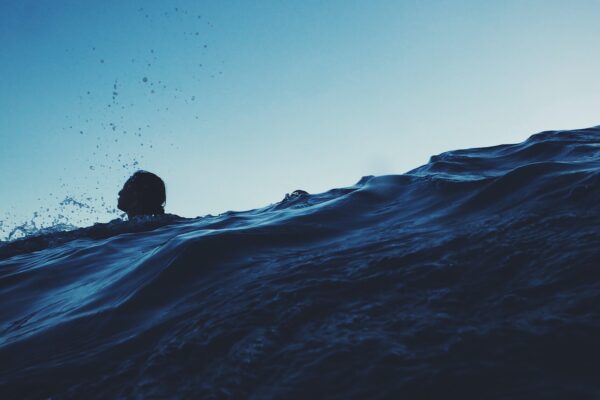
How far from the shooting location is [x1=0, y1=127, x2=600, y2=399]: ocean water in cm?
149

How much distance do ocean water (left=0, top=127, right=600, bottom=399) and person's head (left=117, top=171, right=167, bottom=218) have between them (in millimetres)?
6632

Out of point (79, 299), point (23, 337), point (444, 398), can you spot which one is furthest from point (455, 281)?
point (79, 299)

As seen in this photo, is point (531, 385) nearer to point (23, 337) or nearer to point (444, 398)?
point (444, 398)

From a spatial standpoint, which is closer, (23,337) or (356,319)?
(356,319)

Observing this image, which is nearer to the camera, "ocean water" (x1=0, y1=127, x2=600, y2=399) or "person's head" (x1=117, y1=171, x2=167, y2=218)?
"ocean water" (x1=0, y1=127, x2=600, y2=399)

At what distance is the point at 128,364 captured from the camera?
207 centimetres

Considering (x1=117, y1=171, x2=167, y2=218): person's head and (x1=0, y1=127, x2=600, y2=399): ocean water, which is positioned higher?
(x1=117, y1=171, x2=167, y2=218): person's head

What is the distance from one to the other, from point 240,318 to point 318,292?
0.47 metres

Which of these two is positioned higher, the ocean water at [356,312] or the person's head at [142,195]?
the person's head at [142,195]

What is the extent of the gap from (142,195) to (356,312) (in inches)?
395

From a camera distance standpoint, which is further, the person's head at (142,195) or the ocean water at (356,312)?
the person's head at (142,195)

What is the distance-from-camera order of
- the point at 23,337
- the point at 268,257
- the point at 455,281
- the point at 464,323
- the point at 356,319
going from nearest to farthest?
the point at 464,323 → the point at 356,319 → the point at 455,281 → the point at 23,337 → the point at 268,257

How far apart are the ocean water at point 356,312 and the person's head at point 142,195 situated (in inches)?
261

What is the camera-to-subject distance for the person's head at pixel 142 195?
10.8m
